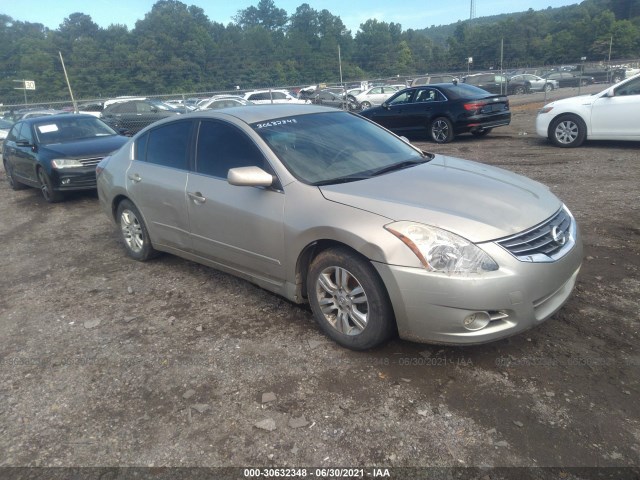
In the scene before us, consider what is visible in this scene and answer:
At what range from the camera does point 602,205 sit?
641 centimetres

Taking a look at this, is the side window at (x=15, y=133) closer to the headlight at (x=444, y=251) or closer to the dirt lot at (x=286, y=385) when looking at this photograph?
the dirt lot at (x=286, y=385)

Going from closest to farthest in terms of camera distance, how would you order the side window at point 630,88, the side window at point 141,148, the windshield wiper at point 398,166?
the windshield wiper at point 398,166 → the side window at point 141,148 → the side window at point 630,88

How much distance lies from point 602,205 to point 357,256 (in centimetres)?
463

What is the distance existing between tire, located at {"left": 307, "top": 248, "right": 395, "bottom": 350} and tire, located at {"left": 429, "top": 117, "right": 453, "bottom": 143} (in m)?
10.2

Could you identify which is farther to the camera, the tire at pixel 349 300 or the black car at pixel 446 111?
the black car at pixel 446 111

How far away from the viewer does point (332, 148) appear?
13.5ft

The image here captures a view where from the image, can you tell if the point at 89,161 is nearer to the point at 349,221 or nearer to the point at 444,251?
the point at 349,221

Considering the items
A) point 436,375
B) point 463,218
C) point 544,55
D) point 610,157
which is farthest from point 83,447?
point 544,55

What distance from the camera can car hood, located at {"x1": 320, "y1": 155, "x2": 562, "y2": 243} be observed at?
3.06m

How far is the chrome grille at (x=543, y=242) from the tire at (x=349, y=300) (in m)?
0.80

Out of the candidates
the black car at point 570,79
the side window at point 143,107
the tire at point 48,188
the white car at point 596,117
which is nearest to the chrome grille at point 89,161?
the tire at point 48,188

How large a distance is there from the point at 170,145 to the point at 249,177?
1593 mm

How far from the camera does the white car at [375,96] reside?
2898 centimetres

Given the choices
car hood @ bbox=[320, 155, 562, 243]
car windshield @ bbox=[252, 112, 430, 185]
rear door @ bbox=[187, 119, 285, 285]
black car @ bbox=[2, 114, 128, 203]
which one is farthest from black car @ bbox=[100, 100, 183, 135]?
car hood @ bbox=[320, 155, 562, 243]
